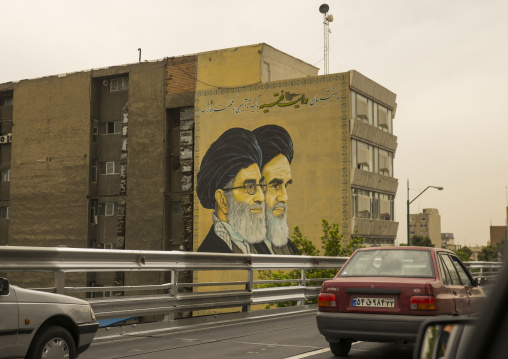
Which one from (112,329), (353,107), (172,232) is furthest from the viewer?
(172,232)

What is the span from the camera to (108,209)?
59.7 meters

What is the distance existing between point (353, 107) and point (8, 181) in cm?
3364

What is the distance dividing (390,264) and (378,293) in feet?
2.20

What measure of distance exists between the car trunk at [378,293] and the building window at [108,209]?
51.9m

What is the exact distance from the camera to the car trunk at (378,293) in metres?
8.55

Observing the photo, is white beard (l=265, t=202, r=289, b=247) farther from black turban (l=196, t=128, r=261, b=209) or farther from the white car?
the white car

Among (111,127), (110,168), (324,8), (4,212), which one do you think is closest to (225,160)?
(110,168)

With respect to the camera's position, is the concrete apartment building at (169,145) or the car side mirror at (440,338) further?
the concrete apartment building at (169,145)

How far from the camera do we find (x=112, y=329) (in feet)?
36.7

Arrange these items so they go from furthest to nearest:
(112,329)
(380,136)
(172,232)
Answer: (172,232) < (380,136) < (112,329)

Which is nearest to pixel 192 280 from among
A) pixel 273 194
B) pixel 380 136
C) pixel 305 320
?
pixel 273 194

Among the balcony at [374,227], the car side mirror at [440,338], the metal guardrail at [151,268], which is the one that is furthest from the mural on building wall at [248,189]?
the car side mirror at [440,338]

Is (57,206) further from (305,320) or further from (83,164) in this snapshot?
(305,320)

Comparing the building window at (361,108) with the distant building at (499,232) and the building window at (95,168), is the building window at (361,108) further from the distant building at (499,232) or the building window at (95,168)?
the distant building at (499,232)
